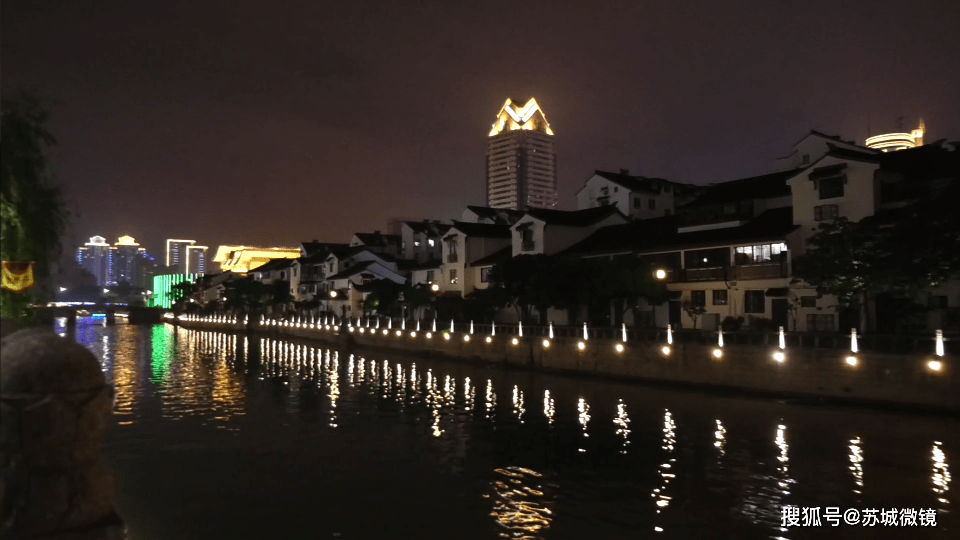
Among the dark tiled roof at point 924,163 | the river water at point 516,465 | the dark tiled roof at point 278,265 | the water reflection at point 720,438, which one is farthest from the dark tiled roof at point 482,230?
the dark tiled roof at point 278,265

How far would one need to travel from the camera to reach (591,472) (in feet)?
60.3

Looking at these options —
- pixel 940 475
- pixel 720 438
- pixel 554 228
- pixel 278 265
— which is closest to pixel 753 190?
pixel 554 228

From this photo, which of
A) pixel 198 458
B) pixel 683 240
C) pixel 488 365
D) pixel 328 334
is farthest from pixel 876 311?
pixel 328 334

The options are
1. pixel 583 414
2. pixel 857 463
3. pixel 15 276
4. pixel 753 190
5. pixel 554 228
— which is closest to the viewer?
pixel 15 276

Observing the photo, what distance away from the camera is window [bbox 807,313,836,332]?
3509cm

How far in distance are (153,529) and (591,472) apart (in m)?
10.6

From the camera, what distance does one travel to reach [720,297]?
41.1m

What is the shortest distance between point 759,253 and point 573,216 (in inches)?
760

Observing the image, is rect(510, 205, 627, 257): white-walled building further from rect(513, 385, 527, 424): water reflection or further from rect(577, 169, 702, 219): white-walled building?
rect(513, 385, 527, 424): water reflection

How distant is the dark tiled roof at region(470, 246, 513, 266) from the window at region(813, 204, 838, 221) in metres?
25.3

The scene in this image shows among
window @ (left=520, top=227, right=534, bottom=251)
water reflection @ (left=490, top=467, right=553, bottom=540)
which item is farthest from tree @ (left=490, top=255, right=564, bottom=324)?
water reflection @ (left=490, top=467, right=553, bottom=540)

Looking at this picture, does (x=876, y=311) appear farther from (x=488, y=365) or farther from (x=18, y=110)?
(x=18, y=110)

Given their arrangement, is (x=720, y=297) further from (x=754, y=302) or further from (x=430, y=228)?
(x=430, y=228)

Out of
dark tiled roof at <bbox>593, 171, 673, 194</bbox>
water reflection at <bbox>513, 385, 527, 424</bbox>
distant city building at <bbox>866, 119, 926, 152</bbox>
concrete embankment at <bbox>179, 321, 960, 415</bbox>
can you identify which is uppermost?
distant city building at <bbox>866, 119, 926, 152</bbox>
